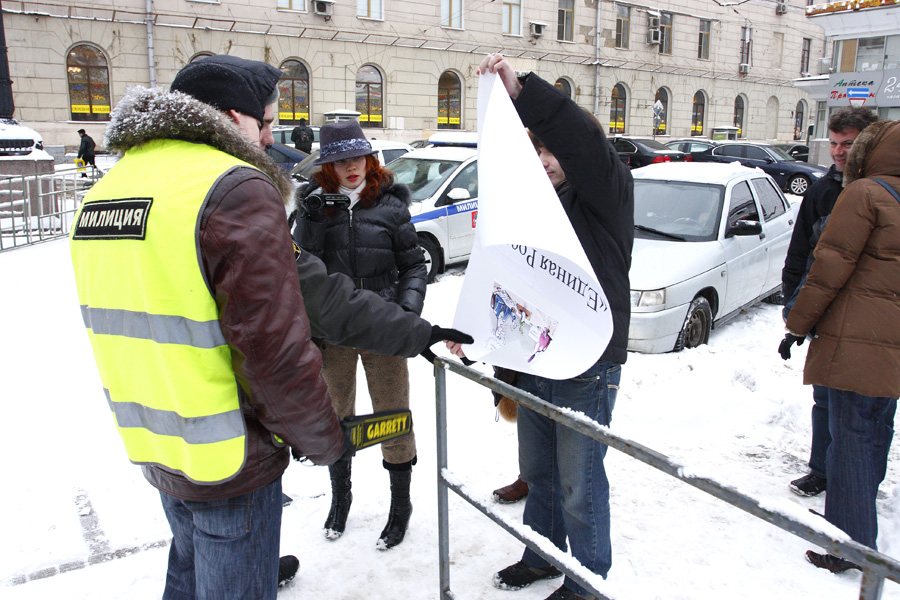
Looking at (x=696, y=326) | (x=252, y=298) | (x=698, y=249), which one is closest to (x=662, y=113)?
(x=698, y=249)

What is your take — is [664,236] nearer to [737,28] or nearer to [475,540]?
[475,540]

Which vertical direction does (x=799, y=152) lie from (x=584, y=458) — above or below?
above

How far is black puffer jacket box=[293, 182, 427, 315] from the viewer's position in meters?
2.89

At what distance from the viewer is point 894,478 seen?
342 cm

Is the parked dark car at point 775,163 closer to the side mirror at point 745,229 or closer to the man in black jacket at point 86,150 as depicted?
the side mirror at point 745,229

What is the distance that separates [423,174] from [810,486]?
20.7 feet

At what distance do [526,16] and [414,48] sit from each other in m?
6.32

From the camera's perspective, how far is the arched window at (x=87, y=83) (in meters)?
22.5

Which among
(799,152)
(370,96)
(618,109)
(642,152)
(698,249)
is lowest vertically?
(698,249)

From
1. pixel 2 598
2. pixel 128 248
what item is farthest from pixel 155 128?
pixel 2 598

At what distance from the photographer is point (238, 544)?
5.32ft

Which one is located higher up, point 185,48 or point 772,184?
point 185,48

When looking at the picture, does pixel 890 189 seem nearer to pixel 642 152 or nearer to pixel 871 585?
pixel 871 585

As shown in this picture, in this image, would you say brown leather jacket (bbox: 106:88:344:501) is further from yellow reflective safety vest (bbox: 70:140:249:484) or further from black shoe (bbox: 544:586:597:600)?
black shoe (bbox: 544:586:597:600)
